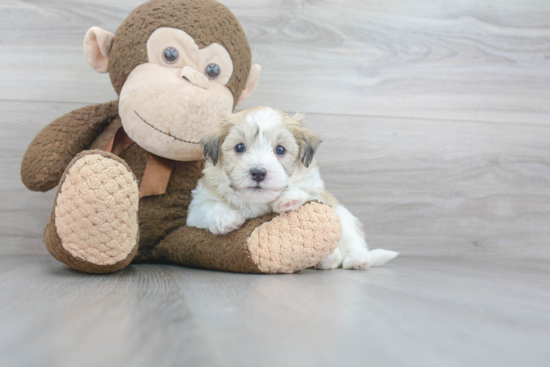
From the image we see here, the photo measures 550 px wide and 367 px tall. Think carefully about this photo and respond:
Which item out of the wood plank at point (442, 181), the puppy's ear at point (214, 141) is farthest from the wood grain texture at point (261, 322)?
the wood plank at point (442, 181)

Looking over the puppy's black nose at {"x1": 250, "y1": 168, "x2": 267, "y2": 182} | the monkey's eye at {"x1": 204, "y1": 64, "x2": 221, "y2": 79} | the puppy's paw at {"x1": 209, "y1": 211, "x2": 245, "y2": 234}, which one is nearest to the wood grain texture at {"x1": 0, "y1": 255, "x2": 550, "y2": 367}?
the puppy's paw at {"x1": 209, "y1": 211, "x2": 245, "y2": 234}

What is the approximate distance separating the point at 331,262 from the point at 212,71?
682 mm

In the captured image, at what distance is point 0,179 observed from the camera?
1598 millimetres

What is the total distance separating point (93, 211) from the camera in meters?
0.86

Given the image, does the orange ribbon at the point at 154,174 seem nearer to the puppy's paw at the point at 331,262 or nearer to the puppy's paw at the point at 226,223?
the puppy's paw at the point at 226,223

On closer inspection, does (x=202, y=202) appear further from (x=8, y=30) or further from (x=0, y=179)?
(x=8, y=30)

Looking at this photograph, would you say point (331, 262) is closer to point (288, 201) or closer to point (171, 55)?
point (288, 201)

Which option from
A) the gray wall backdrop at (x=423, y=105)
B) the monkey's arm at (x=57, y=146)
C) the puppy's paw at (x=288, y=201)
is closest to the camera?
the puppy's paw at (x=288, y=201)

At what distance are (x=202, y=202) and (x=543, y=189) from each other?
5.30 ft

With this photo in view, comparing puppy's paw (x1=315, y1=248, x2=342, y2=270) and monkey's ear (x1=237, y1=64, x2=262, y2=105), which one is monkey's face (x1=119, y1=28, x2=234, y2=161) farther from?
puppy's paw (x1=315, y1=248, x2=342, y2=270)

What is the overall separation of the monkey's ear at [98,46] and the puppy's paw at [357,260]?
98 centimetres

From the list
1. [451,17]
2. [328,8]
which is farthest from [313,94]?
[451,17]

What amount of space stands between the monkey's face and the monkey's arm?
0.68 ft

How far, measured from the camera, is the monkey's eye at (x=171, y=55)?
1.17 meters
